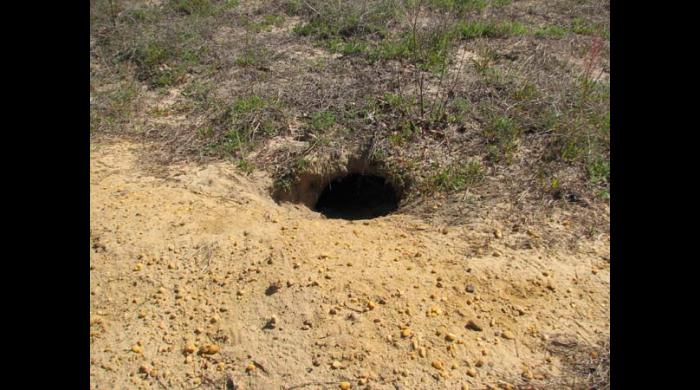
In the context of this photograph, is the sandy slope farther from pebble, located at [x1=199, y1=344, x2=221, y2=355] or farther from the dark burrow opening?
the dark burrow opening

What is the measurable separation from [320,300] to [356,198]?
6.86 feet

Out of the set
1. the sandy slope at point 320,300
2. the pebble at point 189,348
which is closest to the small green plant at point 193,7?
the sandy slope at point 320,300

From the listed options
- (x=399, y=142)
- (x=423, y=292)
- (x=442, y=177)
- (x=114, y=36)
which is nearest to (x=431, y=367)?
(x=423, y=292)

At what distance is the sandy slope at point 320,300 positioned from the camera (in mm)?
2727

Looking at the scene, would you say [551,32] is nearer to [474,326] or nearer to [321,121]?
[321,121]

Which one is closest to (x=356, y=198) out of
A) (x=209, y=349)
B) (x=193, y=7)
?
(x=209, y=349)

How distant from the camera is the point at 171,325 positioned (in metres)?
2.98

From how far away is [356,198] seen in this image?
199 inches

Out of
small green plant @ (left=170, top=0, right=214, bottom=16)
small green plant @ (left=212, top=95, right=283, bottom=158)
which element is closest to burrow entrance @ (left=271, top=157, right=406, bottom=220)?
small green plant @ (left=212, top=95, right=283, bottom=158)

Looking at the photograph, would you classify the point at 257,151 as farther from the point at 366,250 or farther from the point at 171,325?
the point at 171,325

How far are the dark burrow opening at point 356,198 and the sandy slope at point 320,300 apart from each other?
857 mm

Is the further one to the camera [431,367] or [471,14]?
[471,14]

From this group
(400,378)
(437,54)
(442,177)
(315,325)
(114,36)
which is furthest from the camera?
(114,36)

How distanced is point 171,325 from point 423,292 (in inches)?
52.4
